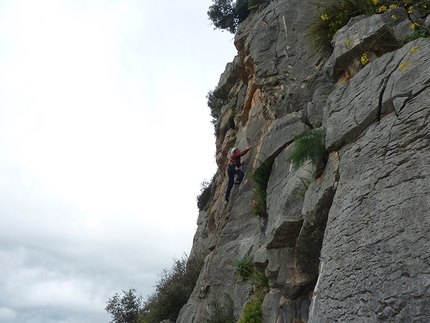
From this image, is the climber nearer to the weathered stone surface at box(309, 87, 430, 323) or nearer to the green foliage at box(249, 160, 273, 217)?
the green foliage at box(249, 160, 273, 217)

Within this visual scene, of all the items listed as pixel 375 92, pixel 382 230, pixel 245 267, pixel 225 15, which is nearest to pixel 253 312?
pixel 245 267

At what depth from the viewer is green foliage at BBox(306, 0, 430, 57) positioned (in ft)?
28.9

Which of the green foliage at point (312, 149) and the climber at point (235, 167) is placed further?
the climber at point (235, 167)

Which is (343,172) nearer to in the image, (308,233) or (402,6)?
(308,233)

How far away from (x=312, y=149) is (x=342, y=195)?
1.88 meters

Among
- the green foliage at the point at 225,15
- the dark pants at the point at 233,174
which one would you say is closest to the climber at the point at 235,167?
the dark pants at the point at 233,174

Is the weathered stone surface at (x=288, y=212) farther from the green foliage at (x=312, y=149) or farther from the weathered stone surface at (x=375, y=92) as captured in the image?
the weathered stone surface at (x=375, y=92)

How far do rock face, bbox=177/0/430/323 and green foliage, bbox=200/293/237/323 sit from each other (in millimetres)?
174

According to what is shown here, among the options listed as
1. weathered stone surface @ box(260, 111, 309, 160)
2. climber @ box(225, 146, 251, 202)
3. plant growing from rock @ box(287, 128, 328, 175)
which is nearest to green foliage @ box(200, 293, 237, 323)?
weathered stone surface @ box(260, 111, 309, 160)

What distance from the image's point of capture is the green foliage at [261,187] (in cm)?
1053

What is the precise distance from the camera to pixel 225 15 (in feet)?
81.1

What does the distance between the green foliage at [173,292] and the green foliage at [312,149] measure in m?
8.95

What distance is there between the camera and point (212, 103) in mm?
22922

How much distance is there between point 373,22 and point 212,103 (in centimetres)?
1480
